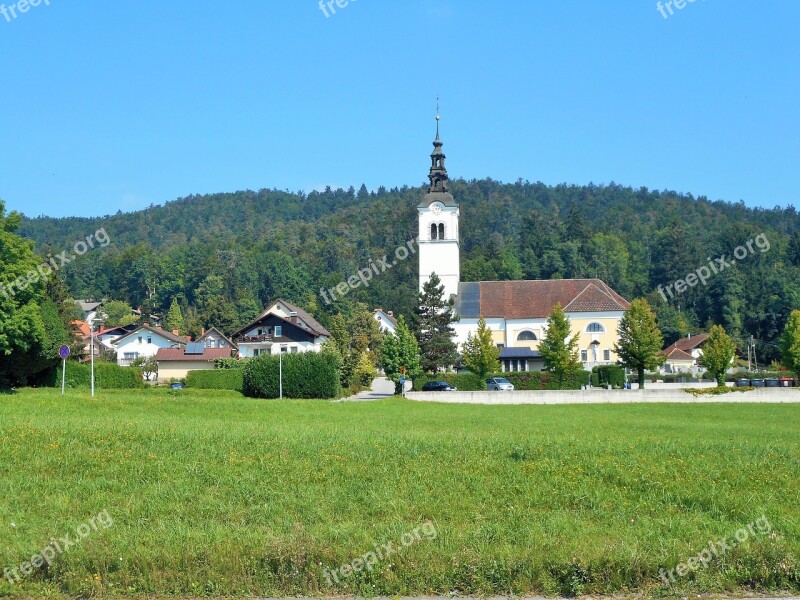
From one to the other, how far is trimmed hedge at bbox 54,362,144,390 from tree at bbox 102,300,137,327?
74.9 m

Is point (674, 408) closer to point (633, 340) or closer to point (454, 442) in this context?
point (633, 340)

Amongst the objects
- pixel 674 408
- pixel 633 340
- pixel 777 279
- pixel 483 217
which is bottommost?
pixel 674 408

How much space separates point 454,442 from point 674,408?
28493 millimetres

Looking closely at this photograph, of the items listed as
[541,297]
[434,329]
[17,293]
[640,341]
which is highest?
[541,297]

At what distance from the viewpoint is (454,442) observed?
16.6 m

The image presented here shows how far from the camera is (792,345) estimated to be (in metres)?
61.9

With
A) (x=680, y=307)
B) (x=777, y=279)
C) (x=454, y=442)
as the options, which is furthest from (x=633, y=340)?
(x=680, y=307)

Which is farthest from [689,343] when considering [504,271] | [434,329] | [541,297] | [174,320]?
[174,320]

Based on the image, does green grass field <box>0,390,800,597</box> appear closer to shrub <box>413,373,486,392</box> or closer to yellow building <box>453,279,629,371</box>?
shrub <box>413,373,486,392</box>

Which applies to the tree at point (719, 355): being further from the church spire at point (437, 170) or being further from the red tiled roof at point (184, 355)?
the red tiled roof at point (184, 355)

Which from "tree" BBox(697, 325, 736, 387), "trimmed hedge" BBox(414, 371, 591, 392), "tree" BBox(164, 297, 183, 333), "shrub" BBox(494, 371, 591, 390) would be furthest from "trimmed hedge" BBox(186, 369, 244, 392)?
"tree" BBox(164, 297, 183, 333)

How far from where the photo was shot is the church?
74.7 meters

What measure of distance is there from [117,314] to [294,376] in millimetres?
88298

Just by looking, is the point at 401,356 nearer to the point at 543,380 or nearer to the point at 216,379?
the point at 543,380
